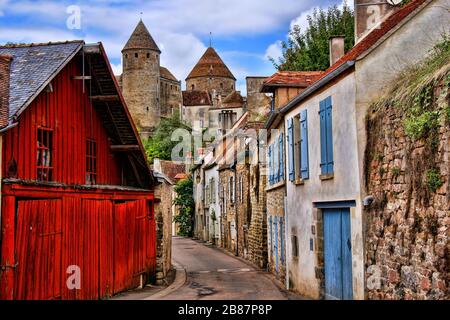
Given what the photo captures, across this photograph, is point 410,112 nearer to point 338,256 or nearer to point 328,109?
point 328,109

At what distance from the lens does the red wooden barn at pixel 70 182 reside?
10.6 meters

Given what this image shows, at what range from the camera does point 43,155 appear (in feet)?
40.5

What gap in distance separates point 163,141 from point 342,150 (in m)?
70.8

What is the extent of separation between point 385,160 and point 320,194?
12.2 feet

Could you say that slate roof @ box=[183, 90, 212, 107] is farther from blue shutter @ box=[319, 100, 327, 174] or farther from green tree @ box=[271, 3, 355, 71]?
blue shutter @ box=[319, 100, 327, 174]

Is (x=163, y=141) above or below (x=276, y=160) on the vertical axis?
above

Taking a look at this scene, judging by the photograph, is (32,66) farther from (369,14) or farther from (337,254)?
(369,14)

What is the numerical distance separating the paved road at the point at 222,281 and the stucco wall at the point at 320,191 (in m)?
1.11

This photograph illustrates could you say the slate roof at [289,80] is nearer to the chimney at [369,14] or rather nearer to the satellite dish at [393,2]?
the chimney at [369,14]

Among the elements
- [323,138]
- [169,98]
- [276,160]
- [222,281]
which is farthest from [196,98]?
[323,138]

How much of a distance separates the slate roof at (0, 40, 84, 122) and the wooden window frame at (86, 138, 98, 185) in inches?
94.4

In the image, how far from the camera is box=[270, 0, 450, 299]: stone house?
1095 cm

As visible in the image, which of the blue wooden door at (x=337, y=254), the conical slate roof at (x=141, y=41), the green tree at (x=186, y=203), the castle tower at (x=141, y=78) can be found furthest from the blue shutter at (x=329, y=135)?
the conical slate roof at (x=141, y=41)
